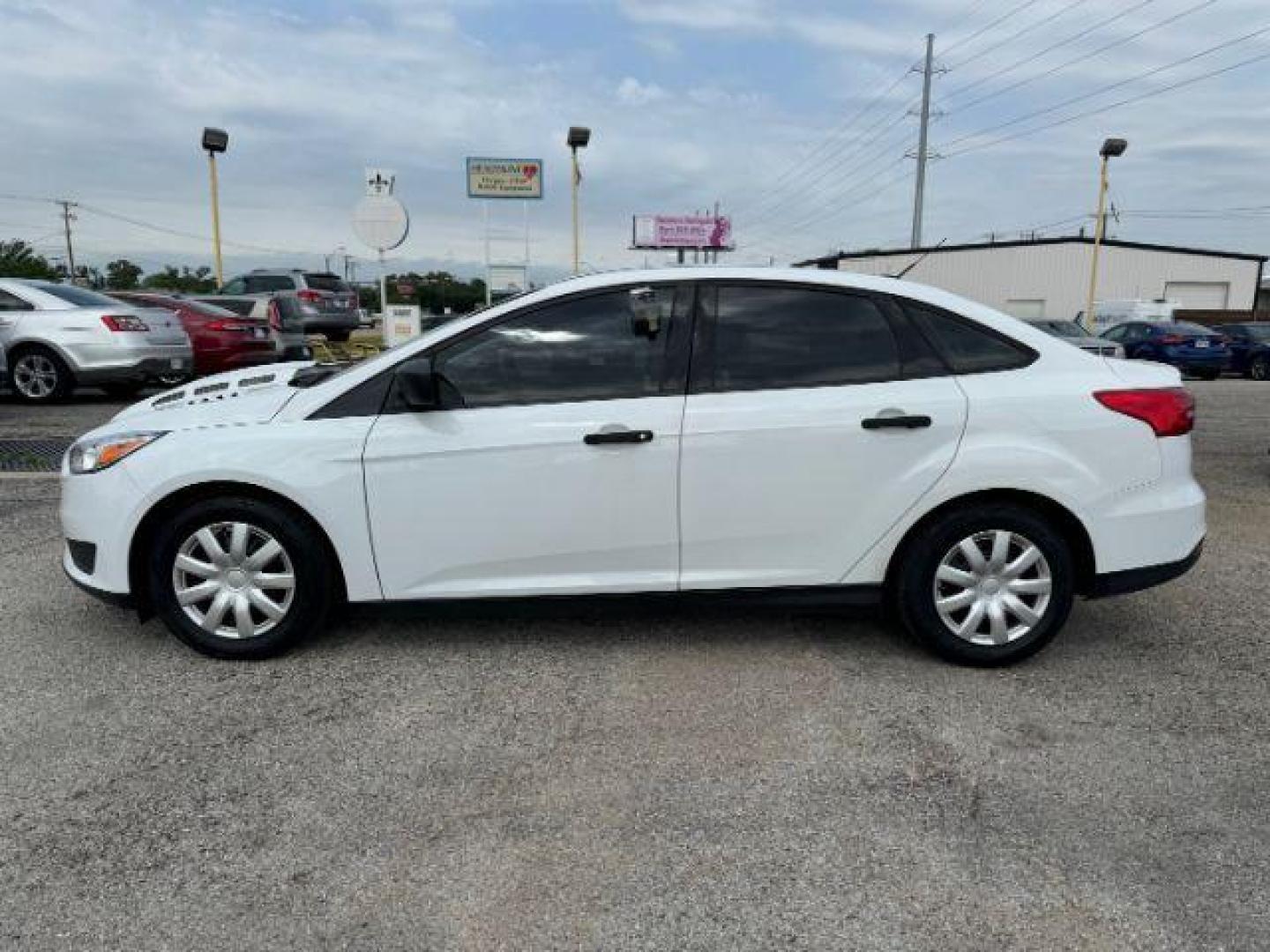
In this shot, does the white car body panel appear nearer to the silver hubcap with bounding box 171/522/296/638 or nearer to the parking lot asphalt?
the silver hubcap with bounding box 171/522/296/638

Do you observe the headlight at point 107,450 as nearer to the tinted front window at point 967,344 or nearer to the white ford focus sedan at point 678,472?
the white ford focus sedan at point 678,472

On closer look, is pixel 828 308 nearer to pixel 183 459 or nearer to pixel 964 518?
pixel 964 518

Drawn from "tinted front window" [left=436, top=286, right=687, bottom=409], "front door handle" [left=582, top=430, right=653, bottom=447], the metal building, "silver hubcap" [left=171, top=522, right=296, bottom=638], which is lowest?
"silver hubcap" [left=171, top=522, right=296, bottom=638]

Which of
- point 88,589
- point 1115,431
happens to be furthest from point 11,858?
point 1115,431

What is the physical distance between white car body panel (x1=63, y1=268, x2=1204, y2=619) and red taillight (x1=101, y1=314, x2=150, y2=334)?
26.4 feet

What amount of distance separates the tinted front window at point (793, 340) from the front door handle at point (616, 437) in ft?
1.04

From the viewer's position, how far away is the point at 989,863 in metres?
2.54

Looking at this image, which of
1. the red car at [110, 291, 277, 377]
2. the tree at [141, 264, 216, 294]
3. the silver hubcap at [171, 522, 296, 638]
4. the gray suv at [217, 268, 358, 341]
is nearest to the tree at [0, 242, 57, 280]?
the tree at [141, 264, 216, 294]

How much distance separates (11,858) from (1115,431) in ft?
12.8

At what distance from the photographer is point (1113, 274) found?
143 ft

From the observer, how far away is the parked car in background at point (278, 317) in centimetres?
1330

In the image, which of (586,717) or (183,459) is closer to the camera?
(586,717)

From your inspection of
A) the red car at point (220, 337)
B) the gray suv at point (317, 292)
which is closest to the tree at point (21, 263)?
the gray suv at point (317, 292)

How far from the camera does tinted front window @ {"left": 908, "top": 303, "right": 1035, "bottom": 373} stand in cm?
371
